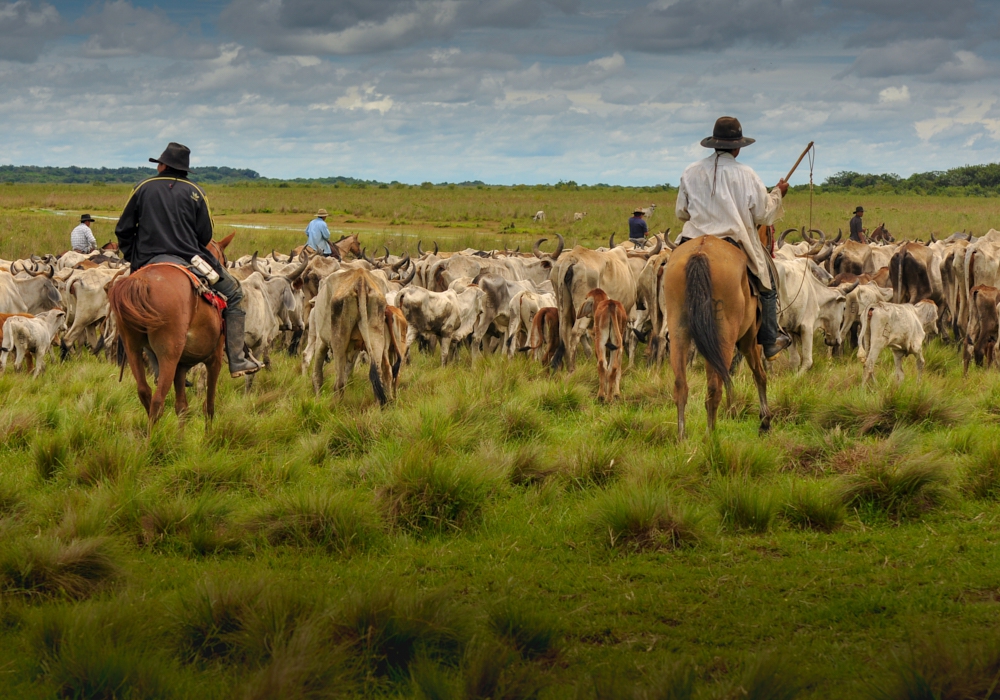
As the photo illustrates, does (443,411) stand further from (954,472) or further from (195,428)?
(954,472)

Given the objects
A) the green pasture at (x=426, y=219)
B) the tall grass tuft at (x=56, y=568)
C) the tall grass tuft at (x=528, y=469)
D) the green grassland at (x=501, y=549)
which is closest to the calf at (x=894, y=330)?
the green grassland at (x=501, y=549)

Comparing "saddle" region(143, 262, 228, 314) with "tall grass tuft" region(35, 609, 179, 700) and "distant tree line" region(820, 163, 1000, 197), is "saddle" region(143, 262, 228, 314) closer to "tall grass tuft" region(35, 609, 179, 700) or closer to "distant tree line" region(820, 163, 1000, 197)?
"tall grass tuft" region(35, 609, 179, 700)

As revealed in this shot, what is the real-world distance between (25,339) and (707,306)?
29.6ft

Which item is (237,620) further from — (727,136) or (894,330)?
(894,330)

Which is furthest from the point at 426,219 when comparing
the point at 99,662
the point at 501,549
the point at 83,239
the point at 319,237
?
the point at 99,662

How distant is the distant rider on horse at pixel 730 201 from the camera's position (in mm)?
8336

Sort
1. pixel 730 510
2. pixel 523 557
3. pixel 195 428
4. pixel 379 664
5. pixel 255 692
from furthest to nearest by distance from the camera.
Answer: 1. pixel 195 428
2. pixel 730 510
3. pixel 523 557
4. pixel 379 664
5. pixel 255 692

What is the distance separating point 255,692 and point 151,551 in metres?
2.39

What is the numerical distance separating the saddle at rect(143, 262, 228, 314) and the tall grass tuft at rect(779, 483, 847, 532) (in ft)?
16.2

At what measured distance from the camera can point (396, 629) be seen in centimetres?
440

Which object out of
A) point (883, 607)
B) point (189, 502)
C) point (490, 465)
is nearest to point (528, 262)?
point (490, 465)

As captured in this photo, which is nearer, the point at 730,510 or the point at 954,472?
the point at 730,510

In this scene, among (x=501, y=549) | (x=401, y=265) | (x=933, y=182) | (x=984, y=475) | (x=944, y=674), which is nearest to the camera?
(x=944, y=674)

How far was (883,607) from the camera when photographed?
488cm
